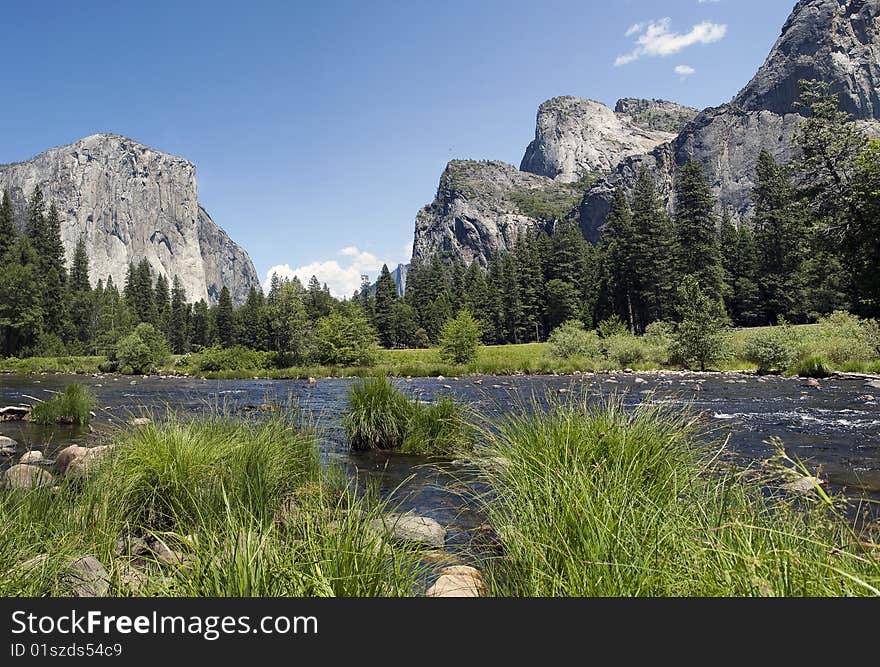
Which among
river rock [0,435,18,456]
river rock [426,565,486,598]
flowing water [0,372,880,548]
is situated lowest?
flowing water [0,372,880,548]

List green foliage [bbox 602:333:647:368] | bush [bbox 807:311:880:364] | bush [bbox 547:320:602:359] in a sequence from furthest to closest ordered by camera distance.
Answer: bush [bbox 547:320:602:359], green foliage [bbox 602:333:647:368], bush [bbox 807:311:880:364]

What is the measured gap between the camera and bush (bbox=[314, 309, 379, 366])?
49.2 meters

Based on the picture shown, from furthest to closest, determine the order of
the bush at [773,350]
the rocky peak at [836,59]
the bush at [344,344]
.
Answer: the rocky peak at [836,59]
the bush at [344,344]
the bush at [773,350]

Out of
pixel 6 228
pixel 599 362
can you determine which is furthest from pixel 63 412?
pixel 6 228

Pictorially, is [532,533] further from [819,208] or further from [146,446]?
[819,208]

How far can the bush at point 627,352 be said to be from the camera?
37656mm

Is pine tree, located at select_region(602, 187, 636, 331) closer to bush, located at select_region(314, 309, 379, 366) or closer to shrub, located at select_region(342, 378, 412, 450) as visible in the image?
Answer: bush, located at select_region(314, 309, 379, 366)

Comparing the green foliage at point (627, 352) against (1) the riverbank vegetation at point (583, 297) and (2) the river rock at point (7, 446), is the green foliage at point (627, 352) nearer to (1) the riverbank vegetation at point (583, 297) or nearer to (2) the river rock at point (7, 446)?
(1) the riverbank vegetation at point (583, 297)

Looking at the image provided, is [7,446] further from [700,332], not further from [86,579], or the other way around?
[700,332]

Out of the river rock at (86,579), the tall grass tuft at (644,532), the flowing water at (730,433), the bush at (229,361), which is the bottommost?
the flowing water at (730,433)

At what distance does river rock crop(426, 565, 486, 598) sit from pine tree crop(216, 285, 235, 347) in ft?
316

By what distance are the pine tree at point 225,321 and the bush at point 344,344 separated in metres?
50.0

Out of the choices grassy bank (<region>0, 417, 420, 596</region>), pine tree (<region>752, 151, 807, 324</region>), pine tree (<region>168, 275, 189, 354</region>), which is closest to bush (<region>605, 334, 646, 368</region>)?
pine tree (<region>752, 151, 807, 324</region>)

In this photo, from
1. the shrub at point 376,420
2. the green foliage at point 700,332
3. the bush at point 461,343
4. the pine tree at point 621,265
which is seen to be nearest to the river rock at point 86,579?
the shrub at point 376,420
